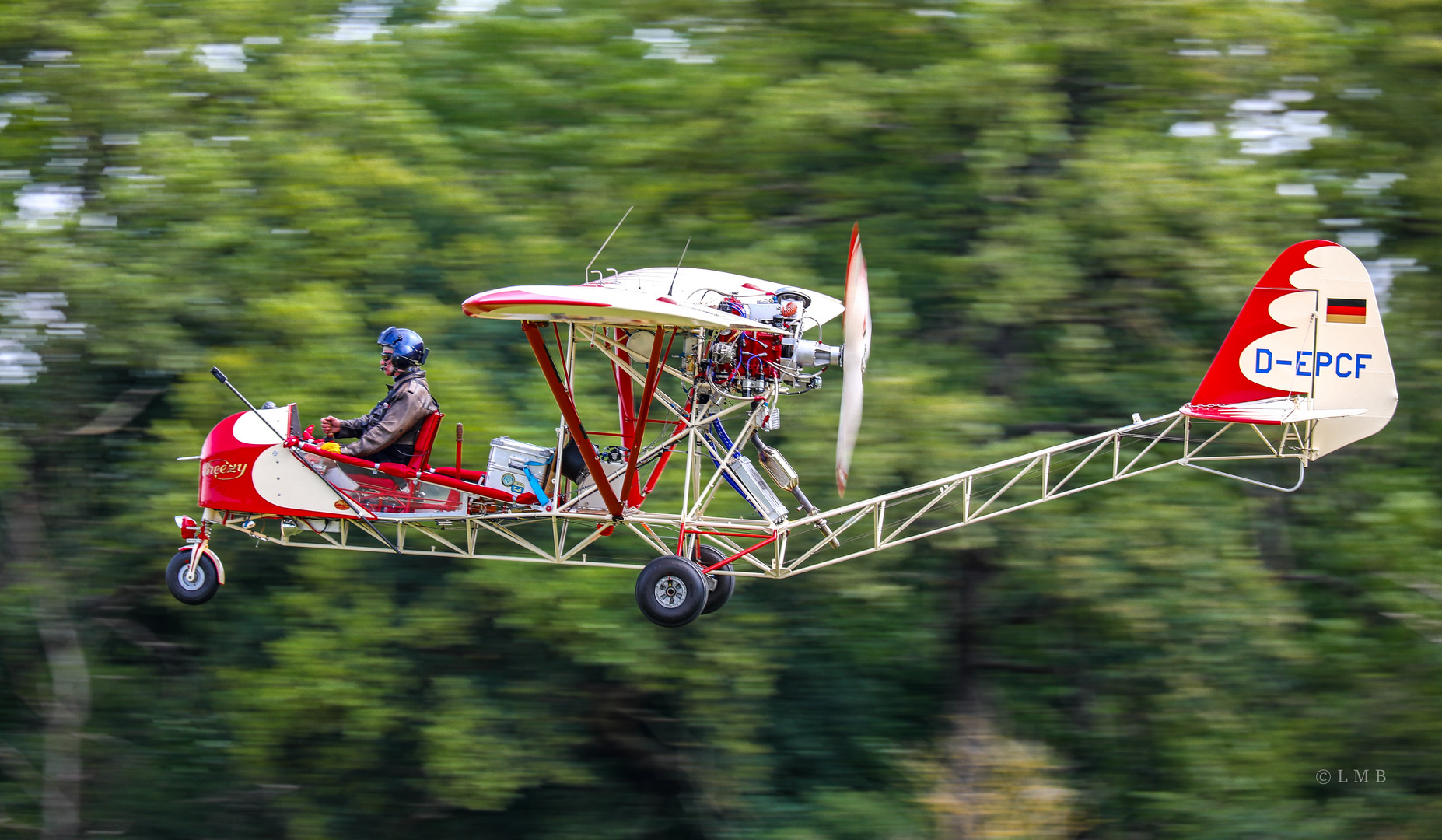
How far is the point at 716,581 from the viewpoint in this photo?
960 cm

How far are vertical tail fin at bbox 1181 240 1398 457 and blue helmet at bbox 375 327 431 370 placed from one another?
5626 mm

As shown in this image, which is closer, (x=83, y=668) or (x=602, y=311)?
(x=602, y=311)

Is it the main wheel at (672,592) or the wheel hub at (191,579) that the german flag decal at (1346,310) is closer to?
the main wheel at (672,592)

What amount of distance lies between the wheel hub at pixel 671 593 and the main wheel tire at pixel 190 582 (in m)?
3.47

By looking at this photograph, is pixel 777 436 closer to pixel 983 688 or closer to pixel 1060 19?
pixel 983 688

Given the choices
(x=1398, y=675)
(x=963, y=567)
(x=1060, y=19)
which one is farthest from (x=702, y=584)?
(x=1398, y=675)

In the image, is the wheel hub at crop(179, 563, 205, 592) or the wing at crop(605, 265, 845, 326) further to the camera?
the wheel hub at crop(179, 563, 205, 592)

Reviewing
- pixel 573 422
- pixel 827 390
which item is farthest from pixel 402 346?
pixel 827 390

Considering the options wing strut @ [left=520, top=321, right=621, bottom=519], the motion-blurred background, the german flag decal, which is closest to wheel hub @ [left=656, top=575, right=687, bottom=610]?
wing strut @ [left=520, top=321, right=621, bottom=519]

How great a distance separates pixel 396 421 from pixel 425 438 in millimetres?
269

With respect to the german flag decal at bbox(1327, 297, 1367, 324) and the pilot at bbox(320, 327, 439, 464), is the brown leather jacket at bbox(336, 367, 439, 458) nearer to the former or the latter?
the pilot at bbox(320, 327, 439, 464)

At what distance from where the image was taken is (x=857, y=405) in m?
7.90

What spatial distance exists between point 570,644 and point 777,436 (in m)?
3.16

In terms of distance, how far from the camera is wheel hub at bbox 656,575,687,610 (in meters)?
8.46
